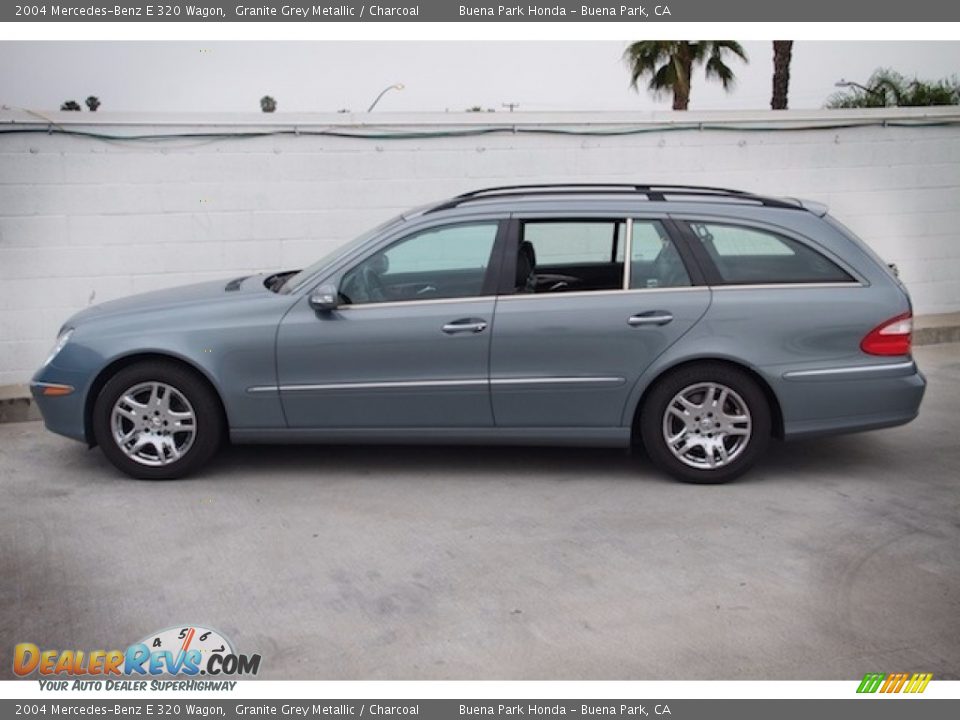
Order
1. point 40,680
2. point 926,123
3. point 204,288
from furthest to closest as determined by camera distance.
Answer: point 926,123
point 204,288
point 40,680

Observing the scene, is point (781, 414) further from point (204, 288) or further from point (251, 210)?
point (251, 210)

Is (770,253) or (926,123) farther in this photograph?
(926,123)

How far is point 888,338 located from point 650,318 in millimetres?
1280

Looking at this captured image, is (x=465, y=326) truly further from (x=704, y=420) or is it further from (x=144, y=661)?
(x=144, y=661)

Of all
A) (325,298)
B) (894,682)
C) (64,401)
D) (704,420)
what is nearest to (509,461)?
(704,420)

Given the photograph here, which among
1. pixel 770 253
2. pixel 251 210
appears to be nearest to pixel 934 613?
pixel 770 253

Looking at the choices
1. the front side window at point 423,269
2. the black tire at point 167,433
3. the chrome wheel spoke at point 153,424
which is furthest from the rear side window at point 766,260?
the chrome wheel spoke at point 153,424

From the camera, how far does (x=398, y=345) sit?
5992mm

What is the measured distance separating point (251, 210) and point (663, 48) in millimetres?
14954

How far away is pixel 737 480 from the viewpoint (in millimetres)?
6125

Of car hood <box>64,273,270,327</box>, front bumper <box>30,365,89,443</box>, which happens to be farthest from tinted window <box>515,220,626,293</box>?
front bumper <box>30,365,89,443</box>

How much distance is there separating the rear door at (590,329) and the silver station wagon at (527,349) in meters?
0.01

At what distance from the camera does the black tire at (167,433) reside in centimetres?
607
